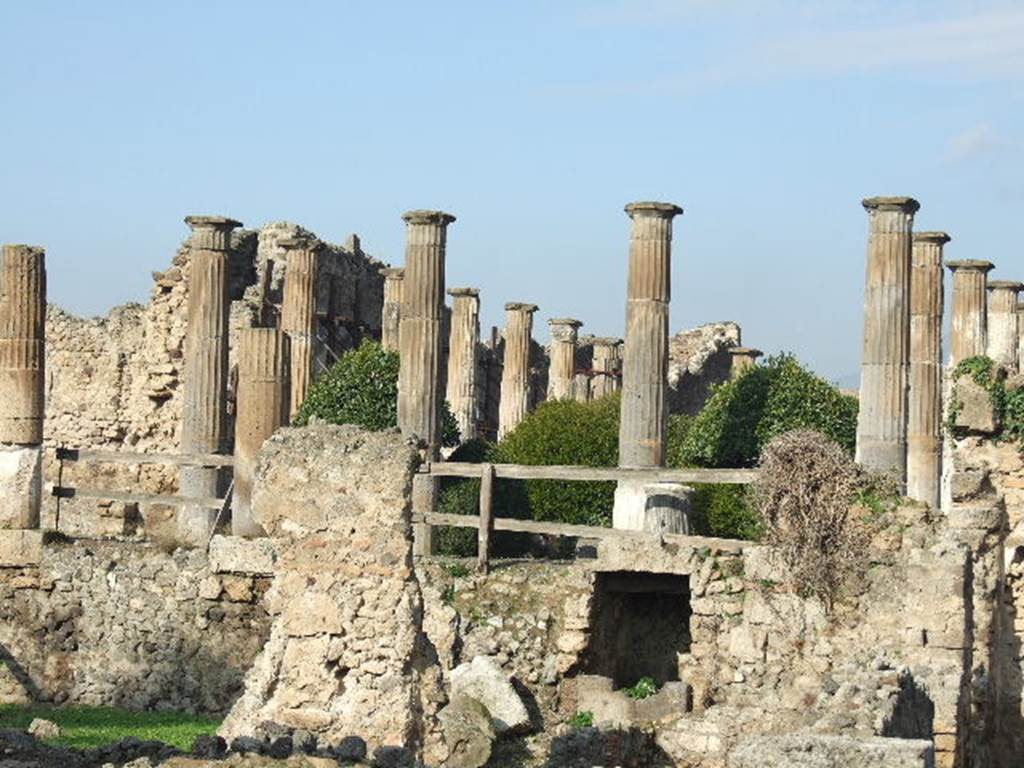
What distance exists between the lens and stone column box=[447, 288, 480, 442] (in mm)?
36594

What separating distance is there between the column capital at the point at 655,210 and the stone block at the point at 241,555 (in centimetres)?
541

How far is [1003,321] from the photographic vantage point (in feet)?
115

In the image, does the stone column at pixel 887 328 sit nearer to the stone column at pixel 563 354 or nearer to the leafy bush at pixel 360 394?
the leafy bush at pixel 360 394

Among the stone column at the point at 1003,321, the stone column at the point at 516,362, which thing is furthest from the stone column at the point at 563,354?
the stone column at the point at 1003,321

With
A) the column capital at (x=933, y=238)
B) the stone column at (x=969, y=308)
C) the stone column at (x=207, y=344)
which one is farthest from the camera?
the stone column at (x=969, y=308)

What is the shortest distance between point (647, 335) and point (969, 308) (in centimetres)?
910

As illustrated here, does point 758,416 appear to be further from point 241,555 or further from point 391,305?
point 391,305

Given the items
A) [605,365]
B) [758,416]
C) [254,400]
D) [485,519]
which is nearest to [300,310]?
[758,416]

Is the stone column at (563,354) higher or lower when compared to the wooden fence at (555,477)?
higher

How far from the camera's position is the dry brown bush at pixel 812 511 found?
60.1ft

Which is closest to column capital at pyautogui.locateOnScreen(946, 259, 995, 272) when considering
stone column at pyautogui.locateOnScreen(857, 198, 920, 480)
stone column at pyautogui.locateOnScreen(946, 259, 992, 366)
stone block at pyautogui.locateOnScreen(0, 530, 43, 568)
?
stone column at pyautogui.locateOnScreen(946, 259, 992, 366)

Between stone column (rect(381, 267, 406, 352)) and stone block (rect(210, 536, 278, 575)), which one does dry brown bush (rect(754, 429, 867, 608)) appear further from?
stone column (rect(381, 267, 406, 352))

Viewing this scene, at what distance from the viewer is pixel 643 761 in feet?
56.8

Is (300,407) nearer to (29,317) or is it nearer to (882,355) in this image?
(29,317)
